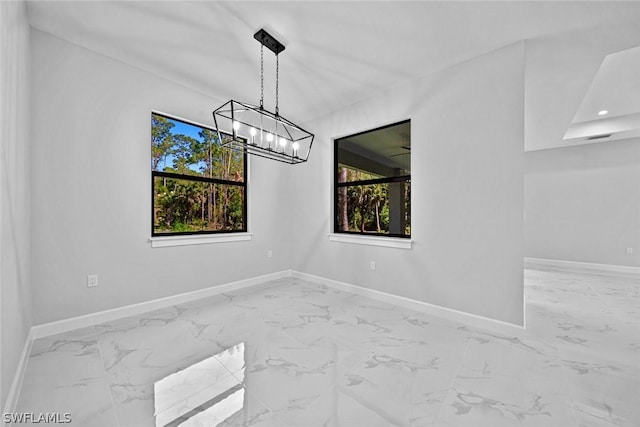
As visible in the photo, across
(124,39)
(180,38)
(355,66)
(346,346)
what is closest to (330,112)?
(355,66)

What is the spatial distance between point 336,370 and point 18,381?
6.47ft

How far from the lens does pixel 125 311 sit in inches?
105

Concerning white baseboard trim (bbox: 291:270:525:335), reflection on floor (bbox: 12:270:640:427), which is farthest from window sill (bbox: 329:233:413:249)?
reflection on floor (bbox: 12:270:640:427)

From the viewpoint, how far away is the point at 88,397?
1.52 metres

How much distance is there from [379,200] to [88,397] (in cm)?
322

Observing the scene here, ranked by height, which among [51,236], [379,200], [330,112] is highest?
[330,112]

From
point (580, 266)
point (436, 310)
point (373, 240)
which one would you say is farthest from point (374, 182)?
point (580, 266)

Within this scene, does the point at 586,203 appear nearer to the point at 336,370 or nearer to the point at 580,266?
the point at 580,266

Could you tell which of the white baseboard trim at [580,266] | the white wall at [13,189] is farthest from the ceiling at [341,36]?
the white baseboard trim at [580,266]

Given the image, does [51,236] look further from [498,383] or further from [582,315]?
[582,315]

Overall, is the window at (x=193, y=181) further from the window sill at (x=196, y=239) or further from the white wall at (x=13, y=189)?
the white wall at (x=13, y=189)

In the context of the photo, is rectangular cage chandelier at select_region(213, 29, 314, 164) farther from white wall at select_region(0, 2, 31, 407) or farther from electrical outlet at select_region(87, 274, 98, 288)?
electrical outlet at select_region(87, 274, 98, 288)

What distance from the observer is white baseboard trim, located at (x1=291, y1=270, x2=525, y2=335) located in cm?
239

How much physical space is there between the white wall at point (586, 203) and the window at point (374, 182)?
4434mm
